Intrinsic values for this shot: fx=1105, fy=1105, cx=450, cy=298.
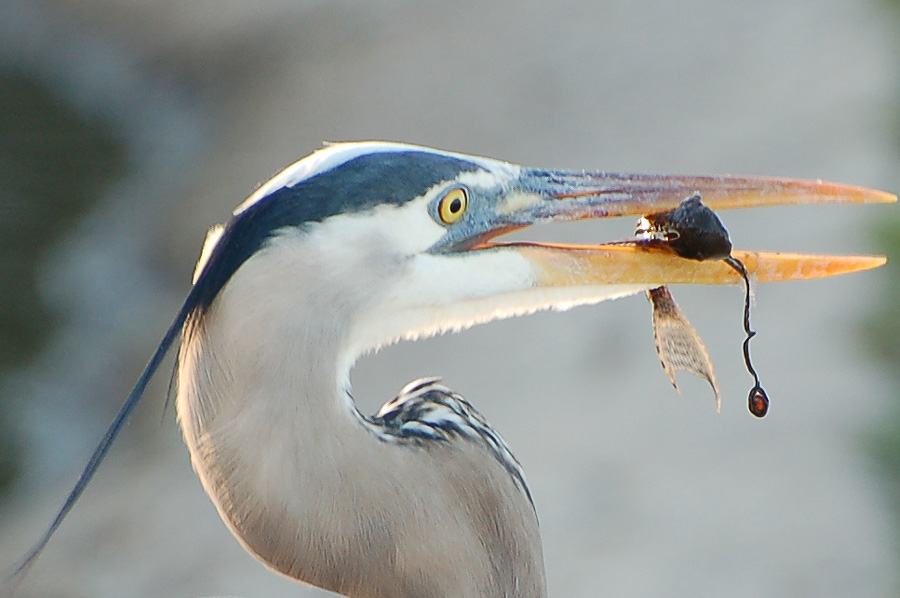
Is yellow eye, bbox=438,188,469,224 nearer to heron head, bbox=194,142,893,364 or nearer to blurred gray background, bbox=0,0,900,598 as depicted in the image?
heron head, bbox=194,142,893,364

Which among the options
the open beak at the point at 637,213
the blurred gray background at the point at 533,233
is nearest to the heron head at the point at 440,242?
the open beak at the point at 637,213

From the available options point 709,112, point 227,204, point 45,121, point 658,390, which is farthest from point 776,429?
point 45,121

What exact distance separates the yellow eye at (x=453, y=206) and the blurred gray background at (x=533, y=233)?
6.04 ft

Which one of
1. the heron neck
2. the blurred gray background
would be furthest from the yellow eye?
the blurred gray background

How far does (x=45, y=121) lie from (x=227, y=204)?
126cm

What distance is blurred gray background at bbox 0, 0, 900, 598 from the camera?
3.07 metres

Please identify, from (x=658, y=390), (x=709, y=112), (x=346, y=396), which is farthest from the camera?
(x=709, y=112)

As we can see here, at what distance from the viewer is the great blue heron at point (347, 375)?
3.84ft

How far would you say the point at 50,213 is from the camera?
5.07 metres

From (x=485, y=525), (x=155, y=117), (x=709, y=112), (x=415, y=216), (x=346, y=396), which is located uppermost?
(x=709, y=112)

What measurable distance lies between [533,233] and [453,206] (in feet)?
8.46

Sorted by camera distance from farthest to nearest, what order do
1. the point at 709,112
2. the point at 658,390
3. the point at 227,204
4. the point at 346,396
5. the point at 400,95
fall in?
1. the point at 400,95
2. the point at 227,204
3. the point at 709,112
4. the point at 658,390
5. the point at 346,396

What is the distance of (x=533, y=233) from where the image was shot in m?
3.85

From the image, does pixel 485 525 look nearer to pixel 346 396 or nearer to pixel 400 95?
pixel 346 396
